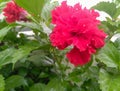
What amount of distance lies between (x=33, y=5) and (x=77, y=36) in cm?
11

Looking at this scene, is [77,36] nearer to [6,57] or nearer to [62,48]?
[62,48]

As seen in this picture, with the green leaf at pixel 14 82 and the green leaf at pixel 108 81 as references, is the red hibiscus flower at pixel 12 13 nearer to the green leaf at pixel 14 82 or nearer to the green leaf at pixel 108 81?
the green leaf at pixel 14 82

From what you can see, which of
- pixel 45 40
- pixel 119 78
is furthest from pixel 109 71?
pixel 45 40

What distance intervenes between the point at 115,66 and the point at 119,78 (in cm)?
2

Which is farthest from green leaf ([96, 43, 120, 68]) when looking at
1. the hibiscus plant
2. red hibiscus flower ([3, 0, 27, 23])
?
red hibiscus flower ([3, 0, 27, 23])

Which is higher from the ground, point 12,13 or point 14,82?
point 12,13

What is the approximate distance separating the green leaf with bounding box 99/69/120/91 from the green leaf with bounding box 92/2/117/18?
0.17 meters

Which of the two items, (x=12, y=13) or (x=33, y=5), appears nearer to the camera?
(x=33, y=5)

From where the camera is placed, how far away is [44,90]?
0.57m

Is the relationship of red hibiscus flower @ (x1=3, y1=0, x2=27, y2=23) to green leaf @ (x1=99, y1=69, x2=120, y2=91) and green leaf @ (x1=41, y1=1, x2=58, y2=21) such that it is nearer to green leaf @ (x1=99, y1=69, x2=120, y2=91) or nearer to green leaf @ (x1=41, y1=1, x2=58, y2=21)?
green leaf @ (x1=41, y1=1, x2=58, y2=21)

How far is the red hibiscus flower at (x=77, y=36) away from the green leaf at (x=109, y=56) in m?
0.02

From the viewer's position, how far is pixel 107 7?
64 centimetres

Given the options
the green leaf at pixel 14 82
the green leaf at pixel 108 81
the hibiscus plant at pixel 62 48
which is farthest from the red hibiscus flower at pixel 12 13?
the green leaf at pixel 108 81

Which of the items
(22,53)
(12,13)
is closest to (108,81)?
(22,53)
